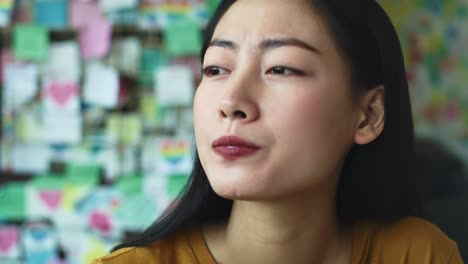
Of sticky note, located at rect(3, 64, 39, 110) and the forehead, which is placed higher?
the forehead

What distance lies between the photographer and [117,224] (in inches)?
90.4

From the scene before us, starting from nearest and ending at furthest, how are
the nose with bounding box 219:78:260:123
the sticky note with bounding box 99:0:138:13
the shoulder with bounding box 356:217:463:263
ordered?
the nose with bounding box 219:78:260:123 < the shoulder with bounding box 356:217:463:263 < the sticky note with bounding box 99:0:138:13

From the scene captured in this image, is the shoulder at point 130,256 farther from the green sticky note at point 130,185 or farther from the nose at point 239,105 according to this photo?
the green sticky note at point 130,185

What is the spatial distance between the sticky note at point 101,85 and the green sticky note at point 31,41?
19 cm

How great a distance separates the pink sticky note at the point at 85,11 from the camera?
7.43 ft

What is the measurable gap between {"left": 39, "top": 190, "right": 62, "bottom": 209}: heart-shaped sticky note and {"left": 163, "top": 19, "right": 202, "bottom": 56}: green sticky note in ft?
2.41

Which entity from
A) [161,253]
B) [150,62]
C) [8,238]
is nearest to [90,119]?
[150,62]

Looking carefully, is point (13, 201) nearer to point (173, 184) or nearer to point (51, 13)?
point (173, 184)

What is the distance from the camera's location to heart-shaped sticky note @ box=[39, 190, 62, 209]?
7.57ft

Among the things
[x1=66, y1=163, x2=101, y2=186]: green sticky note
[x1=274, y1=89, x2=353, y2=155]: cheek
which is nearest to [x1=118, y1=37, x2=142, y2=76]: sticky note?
[x1=66, y1=163, x2=101, y2=186]: green sticky note


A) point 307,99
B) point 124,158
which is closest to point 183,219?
point 307,99

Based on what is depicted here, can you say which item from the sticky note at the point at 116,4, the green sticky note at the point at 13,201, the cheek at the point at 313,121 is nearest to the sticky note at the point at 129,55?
the sticky note at the point at 116,4

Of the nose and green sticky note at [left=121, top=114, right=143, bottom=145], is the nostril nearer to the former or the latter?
the nose

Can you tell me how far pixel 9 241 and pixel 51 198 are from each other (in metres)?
0.25
